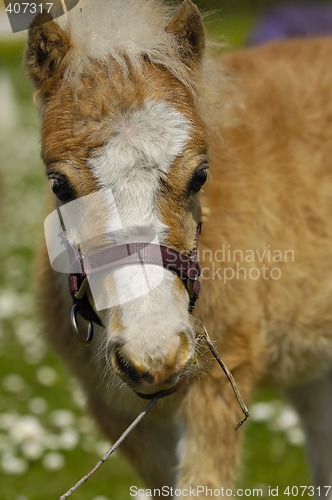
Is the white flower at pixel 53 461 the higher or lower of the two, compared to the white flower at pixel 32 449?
lower

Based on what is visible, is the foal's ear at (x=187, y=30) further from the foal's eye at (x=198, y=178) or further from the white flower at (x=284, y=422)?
the white flower at (x=284, y=422)

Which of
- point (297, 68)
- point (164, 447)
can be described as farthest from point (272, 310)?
point (297, 68)

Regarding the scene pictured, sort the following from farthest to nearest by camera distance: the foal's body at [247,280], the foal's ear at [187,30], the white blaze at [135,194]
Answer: the foal's body at [247,280] → the foal's ear at [187,30] → the white blaze at [135,194]

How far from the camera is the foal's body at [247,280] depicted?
3787mm

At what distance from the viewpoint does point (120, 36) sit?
10.6 ft

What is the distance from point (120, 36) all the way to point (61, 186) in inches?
25.0

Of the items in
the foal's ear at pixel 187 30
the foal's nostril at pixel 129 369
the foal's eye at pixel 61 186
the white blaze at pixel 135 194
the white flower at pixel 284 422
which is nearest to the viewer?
the foal's nostril at pixel 129 369

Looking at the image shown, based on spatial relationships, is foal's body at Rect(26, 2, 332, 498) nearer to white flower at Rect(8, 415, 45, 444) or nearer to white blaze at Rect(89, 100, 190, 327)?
white blaze at Rect(89, 100, 190, 327)

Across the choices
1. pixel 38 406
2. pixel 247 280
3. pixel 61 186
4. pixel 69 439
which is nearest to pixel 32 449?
pixel 69 439

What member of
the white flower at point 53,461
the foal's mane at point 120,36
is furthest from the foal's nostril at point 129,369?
the white flower at point 53,461

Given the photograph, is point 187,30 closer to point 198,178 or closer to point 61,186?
point 198,178

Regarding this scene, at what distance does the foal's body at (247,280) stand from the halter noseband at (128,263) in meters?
0.28

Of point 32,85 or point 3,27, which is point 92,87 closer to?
point 32,85

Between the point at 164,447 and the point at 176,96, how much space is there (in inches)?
68.0
